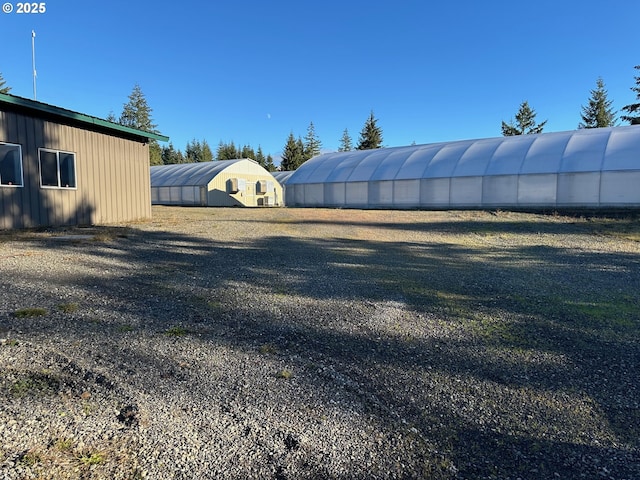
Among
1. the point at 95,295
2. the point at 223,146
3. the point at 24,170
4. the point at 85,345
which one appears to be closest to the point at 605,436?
the point at 85,345

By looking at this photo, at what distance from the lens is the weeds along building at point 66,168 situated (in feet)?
33.2

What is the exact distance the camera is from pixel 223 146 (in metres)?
71.8

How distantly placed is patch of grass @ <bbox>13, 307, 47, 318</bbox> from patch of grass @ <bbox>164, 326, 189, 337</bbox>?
4.66 feet

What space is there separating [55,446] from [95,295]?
3208 millimetres

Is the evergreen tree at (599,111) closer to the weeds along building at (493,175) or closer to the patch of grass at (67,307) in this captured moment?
the weeds along building at (493,175)

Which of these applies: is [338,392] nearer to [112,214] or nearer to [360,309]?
[360,309]

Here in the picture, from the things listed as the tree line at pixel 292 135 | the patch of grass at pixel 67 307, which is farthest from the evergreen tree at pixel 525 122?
the patch of grass at pixel 67 307

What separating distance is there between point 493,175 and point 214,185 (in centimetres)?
2154

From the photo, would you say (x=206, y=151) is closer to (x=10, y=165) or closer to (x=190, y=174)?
(x=190, y=174)

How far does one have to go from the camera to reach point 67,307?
447 cm

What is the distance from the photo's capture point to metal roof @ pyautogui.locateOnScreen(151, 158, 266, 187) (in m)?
33.5

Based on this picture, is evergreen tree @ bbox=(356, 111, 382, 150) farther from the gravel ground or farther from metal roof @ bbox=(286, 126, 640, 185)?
the gravel ground

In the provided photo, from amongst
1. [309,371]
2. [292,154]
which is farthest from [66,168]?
[292,154]

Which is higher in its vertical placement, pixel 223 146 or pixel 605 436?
pixel 223 146
